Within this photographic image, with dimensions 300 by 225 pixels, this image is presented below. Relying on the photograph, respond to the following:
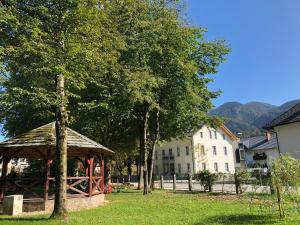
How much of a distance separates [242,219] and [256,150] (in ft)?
210

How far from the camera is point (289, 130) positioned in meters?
26.6

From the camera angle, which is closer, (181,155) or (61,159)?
(61,159)

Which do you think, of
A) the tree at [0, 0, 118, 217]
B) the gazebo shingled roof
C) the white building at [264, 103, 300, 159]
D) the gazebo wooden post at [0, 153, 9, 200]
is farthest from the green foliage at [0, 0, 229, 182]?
the white building at [264, 103, 300, 159]

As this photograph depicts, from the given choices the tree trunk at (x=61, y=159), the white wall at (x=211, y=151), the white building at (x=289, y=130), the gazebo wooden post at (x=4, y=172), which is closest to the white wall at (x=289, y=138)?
the white building at (x=289, y=130)

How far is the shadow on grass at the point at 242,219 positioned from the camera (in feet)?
37.6

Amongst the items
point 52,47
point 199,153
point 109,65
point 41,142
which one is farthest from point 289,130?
point 199,153

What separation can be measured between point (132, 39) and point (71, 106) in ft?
26.0

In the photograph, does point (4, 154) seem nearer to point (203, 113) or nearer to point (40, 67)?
point (40, 67)

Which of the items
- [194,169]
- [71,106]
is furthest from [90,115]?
[194,169]

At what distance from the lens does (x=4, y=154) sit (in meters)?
18.4

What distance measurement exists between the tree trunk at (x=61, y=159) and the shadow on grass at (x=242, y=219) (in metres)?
6.02

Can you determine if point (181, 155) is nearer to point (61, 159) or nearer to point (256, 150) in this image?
point (256, 150)

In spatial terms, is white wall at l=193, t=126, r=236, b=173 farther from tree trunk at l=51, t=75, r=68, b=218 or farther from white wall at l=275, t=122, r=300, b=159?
tree trunk at l=51, t=75, r=68, b=218

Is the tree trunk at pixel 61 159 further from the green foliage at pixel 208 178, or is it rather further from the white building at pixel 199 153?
the white building at pixel 199 153
